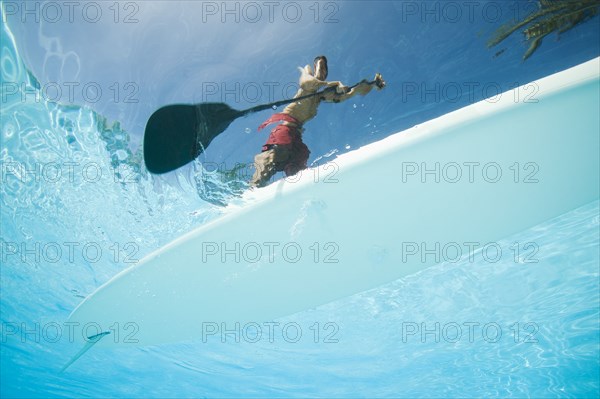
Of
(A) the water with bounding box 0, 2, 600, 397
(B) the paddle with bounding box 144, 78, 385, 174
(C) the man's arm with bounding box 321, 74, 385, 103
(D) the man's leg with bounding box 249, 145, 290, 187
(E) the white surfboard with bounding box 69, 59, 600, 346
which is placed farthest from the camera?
(A) the water with bounding box 0, 2, 600, 397

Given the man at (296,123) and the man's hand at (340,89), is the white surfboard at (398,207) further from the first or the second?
the man's hand at (340,89)

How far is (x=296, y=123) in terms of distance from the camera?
330 centimetres

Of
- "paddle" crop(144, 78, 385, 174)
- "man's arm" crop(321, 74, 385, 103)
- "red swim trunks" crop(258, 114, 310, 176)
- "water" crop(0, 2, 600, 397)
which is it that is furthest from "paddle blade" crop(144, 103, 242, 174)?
"man's arm" crop(321, 74, 385, 103)

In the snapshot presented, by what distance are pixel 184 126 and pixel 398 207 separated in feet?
8.31

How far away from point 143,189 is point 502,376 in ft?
39.9

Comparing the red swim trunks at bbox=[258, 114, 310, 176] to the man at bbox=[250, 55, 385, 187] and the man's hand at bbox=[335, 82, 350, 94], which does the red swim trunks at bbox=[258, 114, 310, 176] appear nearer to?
the man at bbox=[250, 55, 385, 187]

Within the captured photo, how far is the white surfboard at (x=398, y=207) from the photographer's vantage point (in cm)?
241

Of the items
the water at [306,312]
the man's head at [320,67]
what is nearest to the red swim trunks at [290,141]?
the man's head at [320,67]

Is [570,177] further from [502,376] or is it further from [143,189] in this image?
[502,376]

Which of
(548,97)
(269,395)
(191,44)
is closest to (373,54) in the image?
(548,97)

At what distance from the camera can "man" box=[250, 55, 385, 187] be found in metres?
3.06

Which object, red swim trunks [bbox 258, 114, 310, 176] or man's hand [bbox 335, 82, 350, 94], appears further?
red swim trunks [bbox 258, 114, 310, 176]

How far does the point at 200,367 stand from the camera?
10812 millimetres

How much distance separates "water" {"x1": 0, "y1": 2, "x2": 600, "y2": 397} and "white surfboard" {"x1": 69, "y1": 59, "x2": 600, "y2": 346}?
1.31m
